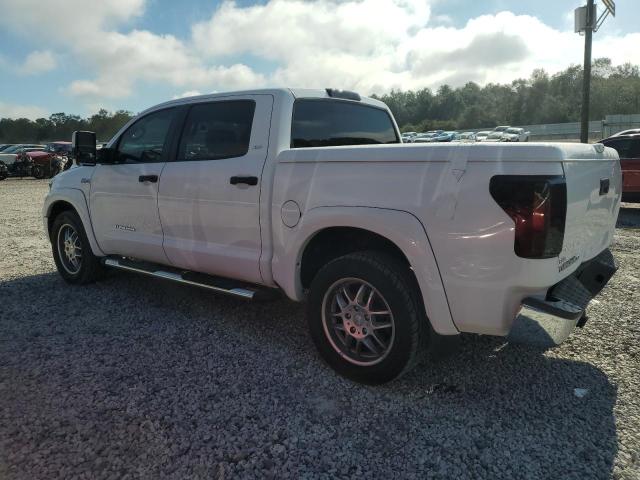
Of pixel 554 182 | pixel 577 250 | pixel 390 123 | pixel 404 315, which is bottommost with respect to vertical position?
pixel 404 315

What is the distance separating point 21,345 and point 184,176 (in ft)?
6.01

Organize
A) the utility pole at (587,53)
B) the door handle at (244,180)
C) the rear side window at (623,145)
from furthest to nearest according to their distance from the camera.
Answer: the utility pole at (587,53) → the rear side window at (623,145) → the door handle at (244,180)

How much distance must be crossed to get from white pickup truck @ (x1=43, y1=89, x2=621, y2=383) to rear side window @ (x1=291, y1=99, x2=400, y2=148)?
0.05ft

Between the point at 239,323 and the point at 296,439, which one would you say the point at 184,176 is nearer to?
the point at 239,323

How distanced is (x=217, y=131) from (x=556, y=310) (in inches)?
111

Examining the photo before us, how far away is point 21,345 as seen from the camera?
157 inches

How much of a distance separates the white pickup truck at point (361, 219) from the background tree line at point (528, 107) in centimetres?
7027

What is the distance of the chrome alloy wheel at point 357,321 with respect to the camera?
3176mm

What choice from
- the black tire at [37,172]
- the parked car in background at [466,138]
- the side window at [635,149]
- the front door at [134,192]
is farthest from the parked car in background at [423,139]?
the black tire at [37,172]

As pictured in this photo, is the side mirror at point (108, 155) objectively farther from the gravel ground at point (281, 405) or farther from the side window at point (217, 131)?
the gravel ground at point (281, 405)

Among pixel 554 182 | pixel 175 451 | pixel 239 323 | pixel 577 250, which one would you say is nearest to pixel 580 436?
pixel 577 250

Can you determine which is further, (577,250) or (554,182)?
(577,250)

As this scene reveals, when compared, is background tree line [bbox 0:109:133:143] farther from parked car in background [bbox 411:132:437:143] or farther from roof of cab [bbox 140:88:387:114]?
roof of cab [bbox 140:88:387:114]

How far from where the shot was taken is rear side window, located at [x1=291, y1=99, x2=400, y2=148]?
389 centimetres
